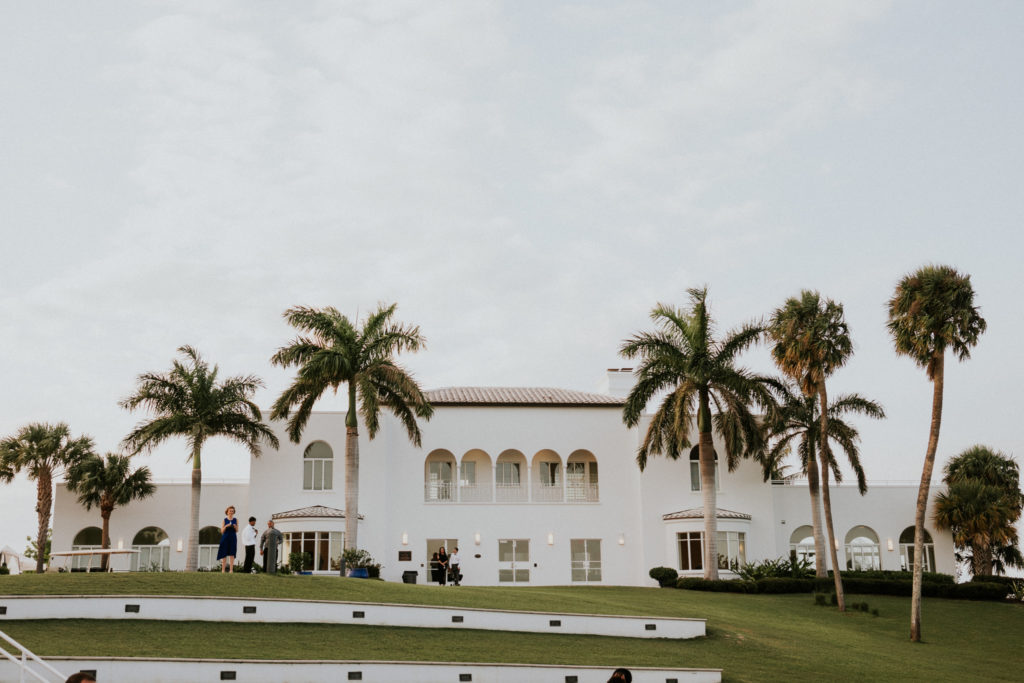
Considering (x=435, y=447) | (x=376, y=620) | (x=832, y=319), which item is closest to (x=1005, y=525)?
(x=832, y=319)

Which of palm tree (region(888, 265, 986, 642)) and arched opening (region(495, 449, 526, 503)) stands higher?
palm tree (region(888, 265, 986, 642))

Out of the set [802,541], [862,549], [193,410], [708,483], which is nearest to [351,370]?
[193,410]

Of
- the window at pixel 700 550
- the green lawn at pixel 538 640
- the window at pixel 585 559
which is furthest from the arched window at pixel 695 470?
the green lawn at pixel 538 640

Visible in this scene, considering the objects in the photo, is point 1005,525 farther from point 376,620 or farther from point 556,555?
point 376,620

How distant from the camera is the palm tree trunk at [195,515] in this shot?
35.9 metres

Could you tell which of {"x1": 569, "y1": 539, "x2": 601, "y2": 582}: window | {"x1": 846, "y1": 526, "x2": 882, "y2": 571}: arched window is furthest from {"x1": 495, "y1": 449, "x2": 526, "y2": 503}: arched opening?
{"x1": 846, "y1": 526, "x2": 882, "y2": 571}: arched window

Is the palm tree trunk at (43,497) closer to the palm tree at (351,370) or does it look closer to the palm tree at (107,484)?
the palm tree at (107,484)

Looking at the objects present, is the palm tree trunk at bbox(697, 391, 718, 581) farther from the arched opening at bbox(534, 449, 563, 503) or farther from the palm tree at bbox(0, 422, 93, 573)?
the palm tree at bbox(0, 422, 93, 573)

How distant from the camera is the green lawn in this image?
713 inches

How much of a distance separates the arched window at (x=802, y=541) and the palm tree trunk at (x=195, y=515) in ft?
78.9

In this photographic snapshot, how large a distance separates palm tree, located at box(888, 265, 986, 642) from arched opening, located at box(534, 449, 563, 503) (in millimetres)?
16480

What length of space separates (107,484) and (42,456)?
8.40 feet

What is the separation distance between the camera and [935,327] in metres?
27.3

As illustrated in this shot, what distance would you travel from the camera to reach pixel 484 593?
1033 inches
